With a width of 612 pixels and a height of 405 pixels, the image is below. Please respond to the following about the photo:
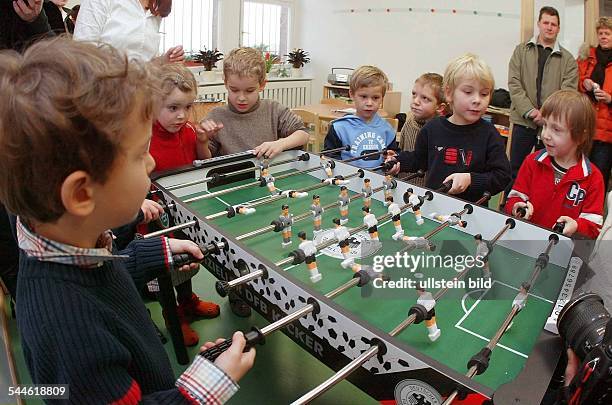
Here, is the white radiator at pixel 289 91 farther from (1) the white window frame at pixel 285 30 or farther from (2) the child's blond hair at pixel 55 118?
(2) the child's blond hair at pixel 55 118

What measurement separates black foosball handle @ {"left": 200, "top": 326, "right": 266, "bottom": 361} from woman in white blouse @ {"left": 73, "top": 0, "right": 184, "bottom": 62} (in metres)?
1.56

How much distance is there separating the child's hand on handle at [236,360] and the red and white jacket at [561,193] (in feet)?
4.27

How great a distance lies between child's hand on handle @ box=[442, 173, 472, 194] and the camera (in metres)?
1.83

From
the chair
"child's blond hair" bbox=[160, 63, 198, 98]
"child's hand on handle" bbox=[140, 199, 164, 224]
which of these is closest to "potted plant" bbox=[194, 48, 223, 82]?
the chair

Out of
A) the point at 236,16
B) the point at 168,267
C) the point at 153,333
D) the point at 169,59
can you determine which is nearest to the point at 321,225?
the point at 168,267

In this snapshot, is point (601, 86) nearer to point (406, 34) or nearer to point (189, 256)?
point (406, 34)

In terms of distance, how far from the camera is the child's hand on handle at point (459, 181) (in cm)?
183

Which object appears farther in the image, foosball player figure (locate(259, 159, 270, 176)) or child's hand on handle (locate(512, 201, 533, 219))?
foosball player figure (locate(259, 159, 270, 176))

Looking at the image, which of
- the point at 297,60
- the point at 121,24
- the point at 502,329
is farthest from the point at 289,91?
the point at 502,329

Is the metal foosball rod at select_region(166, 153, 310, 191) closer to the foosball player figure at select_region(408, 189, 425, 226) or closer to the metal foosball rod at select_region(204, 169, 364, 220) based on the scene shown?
the metal foosball rod at select_region(204, 169, 364, 220)

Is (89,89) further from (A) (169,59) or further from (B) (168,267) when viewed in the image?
(A) (169,59)

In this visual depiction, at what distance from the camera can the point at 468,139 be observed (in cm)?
206

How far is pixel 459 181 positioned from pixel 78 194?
5.01 feet

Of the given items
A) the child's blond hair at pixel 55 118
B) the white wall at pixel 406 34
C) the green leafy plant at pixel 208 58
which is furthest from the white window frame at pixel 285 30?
the child's blond hair at pixel 55 118
